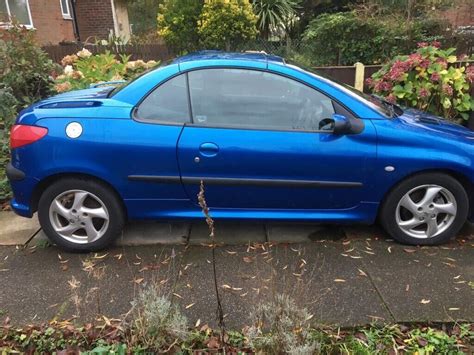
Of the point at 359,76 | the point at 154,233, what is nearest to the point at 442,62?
the point at 359,76

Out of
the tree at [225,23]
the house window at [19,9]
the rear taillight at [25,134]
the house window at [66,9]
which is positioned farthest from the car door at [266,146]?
the house window at [66,9]

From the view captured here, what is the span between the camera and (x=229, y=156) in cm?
344

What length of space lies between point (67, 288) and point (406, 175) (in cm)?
269

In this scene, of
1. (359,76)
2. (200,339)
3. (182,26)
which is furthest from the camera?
(182,26)

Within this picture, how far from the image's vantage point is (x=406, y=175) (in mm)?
3531

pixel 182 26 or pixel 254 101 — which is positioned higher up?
pixel 182 26

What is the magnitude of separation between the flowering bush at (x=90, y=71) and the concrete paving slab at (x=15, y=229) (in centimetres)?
216

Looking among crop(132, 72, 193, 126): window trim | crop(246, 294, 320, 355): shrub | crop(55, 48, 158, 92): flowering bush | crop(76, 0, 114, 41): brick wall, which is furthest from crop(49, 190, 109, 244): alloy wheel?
crop(76, 0, 114, 41): brick wall

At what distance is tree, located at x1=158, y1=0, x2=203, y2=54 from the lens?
9398 mm

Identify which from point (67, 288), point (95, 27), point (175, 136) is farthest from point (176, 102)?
point (95, 27)

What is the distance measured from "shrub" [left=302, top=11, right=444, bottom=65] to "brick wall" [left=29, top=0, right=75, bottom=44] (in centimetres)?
881

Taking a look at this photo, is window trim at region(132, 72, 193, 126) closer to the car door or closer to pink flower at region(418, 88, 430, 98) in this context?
the car door

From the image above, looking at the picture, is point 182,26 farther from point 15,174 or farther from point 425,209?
point 425,209

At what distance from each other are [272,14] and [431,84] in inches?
281
